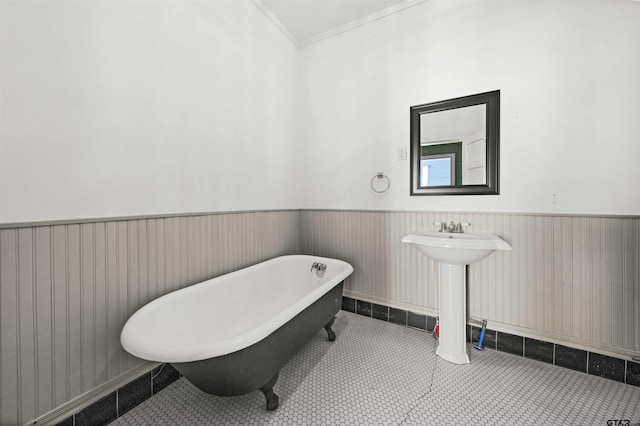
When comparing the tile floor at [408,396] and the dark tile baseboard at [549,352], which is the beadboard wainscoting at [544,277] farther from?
the tile floor at [408,396]

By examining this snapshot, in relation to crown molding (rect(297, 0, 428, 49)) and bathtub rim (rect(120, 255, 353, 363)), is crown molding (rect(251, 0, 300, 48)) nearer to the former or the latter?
crown molding (rect(297, 0, 428, 49))

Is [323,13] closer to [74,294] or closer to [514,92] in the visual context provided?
[514,92]

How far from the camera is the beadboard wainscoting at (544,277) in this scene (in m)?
1.43

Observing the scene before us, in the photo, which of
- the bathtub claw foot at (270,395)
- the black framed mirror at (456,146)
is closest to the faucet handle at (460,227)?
the black framed mirror at (456,146)

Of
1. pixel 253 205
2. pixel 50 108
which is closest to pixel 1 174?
pixel 50 108

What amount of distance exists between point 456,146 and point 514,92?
46cm

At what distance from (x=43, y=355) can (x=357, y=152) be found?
227 cm

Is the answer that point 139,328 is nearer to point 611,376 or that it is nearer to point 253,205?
point 253,205

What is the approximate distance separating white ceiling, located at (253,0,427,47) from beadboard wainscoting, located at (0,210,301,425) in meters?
1.92

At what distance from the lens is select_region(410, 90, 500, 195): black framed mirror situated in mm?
1743

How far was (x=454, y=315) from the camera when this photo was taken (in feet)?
5.31

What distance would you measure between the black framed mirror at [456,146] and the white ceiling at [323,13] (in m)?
0.92

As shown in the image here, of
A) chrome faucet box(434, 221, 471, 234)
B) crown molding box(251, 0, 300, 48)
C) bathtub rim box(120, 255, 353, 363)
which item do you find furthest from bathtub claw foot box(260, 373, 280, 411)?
crown molding box(251, 0, 300, 48)

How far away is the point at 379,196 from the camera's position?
2.19 meters
